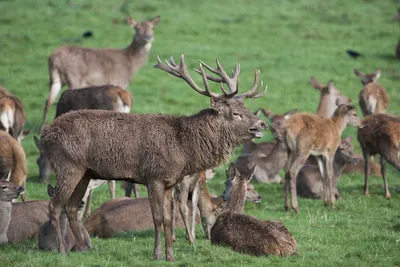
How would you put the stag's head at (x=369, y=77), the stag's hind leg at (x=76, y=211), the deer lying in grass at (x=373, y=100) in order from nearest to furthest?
the stag's hind leg at (x=76, y=211)
the deer lying in grass at (x=373, y=100)
the stag's head at (x=369, y=77)

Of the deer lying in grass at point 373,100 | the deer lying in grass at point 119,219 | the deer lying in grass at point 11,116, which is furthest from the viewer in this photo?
the deer lying in grass at point 373,100

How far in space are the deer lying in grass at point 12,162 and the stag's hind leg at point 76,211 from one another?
8.96 feet

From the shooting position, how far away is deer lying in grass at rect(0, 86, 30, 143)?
14734 millimetres

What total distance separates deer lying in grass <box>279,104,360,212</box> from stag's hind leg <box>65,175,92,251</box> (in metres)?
4.40

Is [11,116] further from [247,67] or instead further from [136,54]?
[247,67]

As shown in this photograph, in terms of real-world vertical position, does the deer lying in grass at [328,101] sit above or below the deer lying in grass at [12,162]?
above

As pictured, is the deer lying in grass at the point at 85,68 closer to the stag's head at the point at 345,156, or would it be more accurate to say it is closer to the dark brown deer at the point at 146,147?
the stag's head at the point at 345,156

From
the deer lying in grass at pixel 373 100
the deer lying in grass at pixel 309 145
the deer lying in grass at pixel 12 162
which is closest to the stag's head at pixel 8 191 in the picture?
the deer lying in grass at pixel 12 162

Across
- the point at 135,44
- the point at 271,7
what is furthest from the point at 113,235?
the point at 271,7

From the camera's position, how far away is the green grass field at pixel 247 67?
9539 millimetres

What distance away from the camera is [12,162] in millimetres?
12281

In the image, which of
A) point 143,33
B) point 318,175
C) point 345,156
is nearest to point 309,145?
point 318,175

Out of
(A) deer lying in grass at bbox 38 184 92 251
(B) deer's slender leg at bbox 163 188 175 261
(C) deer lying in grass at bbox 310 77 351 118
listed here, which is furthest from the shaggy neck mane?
(C) deer lying in grass at bbox 310 77 351 118

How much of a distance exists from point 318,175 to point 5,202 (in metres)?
6.16
